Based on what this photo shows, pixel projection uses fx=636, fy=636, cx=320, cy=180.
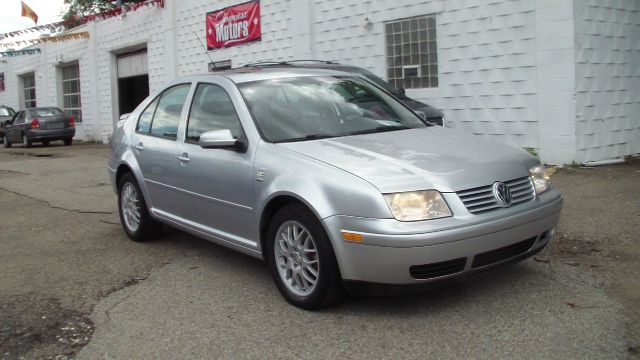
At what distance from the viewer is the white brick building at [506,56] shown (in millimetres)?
9414

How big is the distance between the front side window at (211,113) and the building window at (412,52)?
22.3 ft

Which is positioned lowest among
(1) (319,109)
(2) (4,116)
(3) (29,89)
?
(1) (319,109)

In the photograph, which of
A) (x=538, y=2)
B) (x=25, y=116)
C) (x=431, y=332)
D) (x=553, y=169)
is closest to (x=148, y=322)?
(x=431, y=332)

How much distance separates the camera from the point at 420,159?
4.04 m

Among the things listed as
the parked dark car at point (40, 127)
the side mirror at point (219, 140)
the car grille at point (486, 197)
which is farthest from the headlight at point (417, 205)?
the parked dark car at point (40, 127)

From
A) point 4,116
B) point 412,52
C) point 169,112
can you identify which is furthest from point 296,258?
point 4,116

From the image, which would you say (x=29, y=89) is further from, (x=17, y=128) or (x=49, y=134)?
(x=49, y=134)

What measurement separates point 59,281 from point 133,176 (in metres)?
1.44

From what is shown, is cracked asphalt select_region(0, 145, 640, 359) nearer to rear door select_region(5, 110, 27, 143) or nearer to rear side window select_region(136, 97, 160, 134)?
rear side window select_region(136, 97, 160, 134)

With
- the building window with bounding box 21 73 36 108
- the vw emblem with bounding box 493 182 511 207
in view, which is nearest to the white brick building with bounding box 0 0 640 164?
the vw emblem with bounding box 493 182 511 207

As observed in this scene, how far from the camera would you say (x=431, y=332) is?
145 inches

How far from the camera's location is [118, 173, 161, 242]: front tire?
6.11 meters

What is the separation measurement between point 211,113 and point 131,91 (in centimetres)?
1919

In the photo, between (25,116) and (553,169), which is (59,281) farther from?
(25,116)
